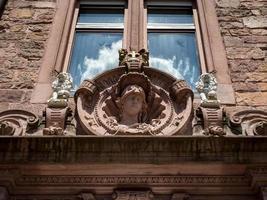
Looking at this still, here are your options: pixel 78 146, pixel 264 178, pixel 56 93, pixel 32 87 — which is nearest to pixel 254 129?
pixel 264 178

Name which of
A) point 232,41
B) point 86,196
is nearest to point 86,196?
point 86,196

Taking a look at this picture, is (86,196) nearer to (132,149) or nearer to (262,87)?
(132,149)

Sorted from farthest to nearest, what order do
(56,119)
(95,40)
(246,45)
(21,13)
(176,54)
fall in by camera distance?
(21,13), (95,40), (176,54), (246,45), (56,119)

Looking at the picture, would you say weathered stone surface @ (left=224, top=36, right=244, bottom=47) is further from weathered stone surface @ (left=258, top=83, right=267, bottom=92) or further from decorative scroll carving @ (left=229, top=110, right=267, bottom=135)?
decorative scroll carving @ (left=229, top=110, right=267, bottom=135)

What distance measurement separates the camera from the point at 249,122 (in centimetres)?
564

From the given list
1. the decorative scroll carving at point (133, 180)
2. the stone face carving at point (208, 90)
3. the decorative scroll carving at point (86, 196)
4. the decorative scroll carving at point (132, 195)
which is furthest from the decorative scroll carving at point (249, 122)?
the decorative scroll carving at point (86, 196)

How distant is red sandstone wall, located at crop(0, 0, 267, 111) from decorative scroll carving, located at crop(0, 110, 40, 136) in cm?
28

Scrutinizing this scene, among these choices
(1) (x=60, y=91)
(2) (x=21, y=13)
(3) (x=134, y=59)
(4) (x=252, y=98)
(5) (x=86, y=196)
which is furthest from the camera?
(2) (x=21, y=13)

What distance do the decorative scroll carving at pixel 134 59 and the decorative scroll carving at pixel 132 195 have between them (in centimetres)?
162

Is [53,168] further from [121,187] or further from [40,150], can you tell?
[121,187]

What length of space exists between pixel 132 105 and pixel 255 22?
2836mm

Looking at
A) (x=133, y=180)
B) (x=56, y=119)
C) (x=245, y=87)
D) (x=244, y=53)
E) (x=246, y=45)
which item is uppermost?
(x=246, y=45)

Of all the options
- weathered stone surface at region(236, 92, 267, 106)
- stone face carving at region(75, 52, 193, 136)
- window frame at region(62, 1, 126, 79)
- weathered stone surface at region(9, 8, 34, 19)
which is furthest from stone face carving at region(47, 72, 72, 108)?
weathered stone surface at region(236, 92, 267, 106)

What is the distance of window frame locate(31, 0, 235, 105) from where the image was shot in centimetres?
628
